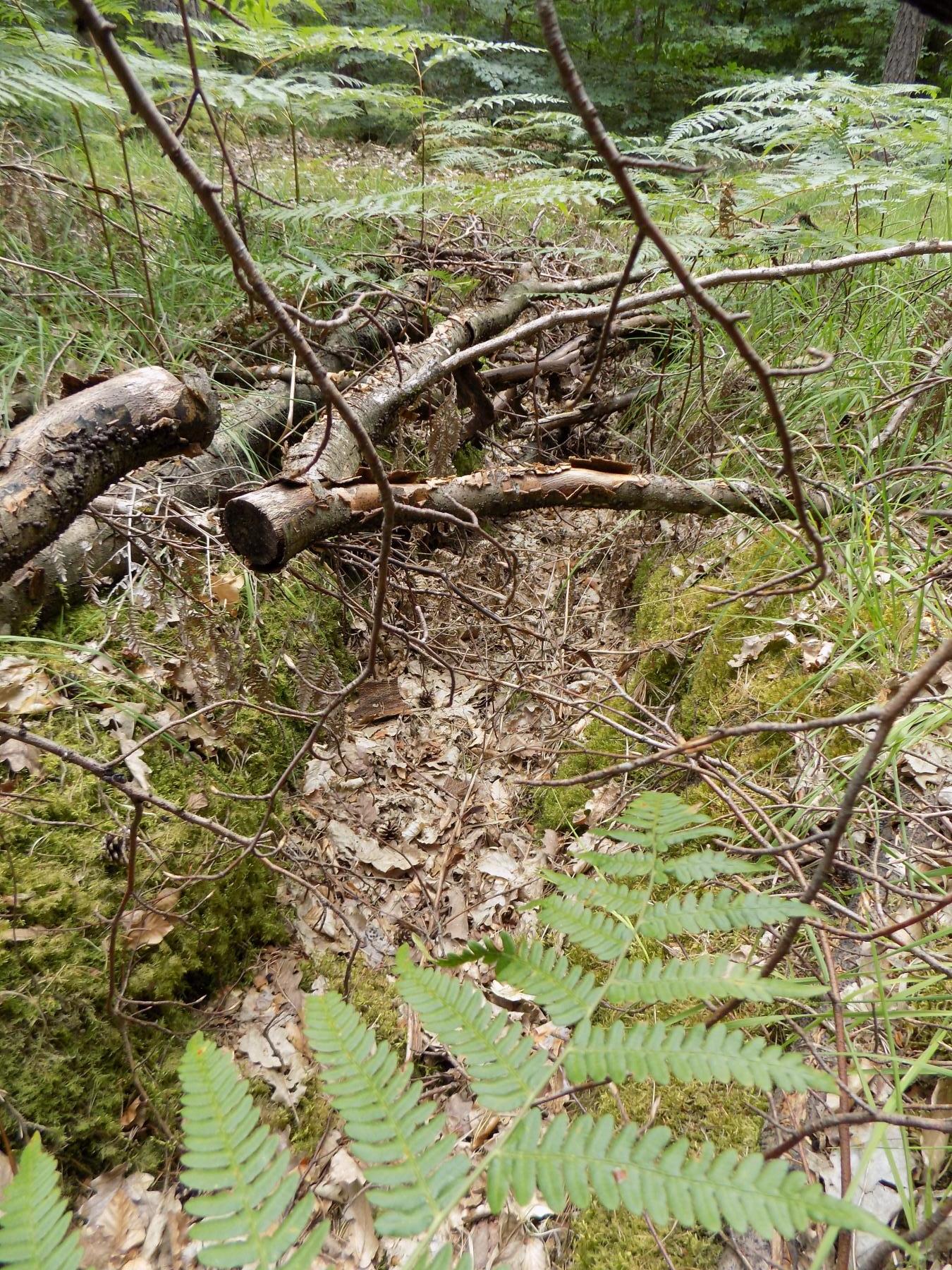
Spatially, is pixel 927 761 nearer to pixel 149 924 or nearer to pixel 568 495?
pixel 568 495

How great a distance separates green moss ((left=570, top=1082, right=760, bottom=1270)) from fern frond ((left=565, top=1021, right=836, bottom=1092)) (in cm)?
80

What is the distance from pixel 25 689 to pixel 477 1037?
74.8 inches

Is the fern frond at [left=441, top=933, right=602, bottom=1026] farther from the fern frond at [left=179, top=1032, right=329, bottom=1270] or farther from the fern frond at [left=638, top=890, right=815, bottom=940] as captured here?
the fern frond at [left=179, top=1032, right=329, bottom=1270]

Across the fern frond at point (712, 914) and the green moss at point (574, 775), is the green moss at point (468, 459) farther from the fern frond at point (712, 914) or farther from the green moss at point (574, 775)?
the fern frond at point (712, 914)

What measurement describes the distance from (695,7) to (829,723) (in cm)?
1463

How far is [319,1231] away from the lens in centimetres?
70

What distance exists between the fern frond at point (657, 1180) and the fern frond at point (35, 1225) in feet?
1.52

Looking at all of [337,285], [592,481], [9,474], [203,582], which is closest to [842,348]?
[592,481]

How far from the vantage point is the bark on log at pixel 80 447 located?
5.78 ft

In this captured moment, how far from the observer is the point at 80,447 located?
5.91 feet

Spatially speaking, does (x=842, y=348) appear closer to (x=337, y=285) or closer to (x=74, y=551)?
(x=337, y=285)

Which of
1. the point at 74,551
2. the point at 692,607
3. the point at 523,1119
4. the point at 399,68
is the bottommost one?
the point at 692,607

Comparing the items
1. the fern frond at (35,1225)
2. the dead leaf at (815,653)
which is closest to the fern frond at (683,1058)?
the fern frond at (35,1225)

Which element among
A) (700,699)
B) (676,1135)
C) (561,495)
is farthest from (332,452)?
(676,1135)
